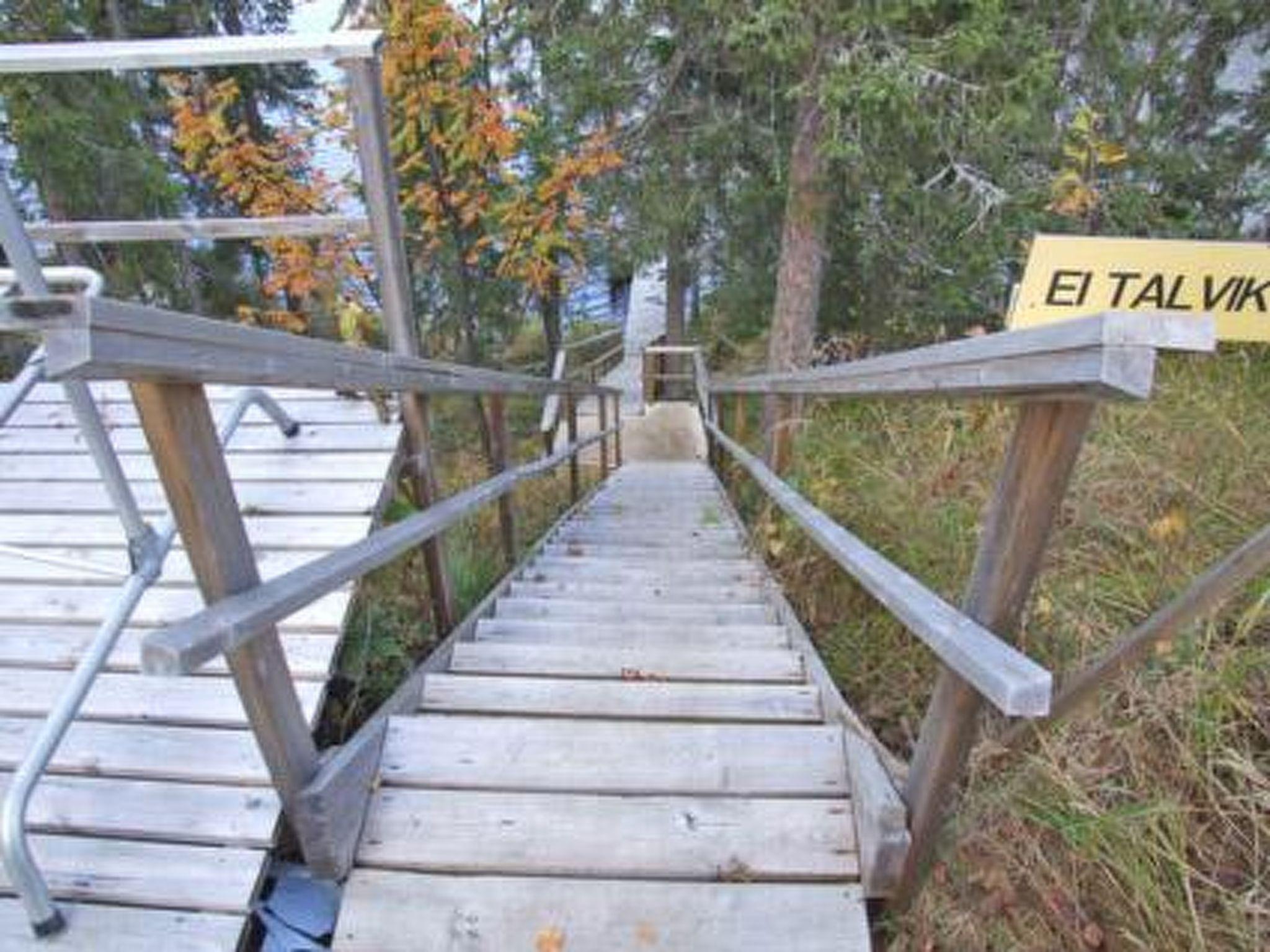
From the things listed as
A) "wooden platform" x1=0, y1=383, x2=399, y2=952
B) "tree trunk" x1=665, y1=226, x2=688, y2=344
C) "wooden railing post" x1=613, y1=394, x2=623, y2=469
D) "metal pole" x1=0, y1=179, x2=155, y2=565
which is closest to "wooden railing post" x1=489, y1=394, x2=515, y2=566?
"wooden platform" x1=0, y1=383, x2=399, y2=952

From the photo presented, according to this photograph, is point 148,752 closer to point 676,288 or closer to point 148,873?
point 148,873

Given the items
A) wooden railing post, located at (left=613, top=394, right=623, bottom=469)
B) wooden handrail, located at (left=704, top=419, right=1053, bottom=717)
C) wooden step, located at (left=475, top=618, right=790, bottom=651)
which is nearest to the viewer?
wooden handrail, located at (left=704, top=419, right=1053, bottom=717)

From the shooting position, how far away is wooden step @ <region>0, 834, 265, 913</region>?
1.62 metres

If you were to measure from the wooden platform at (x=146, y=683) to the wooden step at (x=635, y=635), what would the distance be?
2.03 ft

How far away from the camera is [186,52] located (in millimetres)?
2355

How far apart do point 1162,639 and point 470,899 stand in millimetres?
1593

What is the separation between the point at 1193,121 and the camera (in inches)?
322

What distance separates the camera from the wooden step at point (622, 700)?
6.59ft

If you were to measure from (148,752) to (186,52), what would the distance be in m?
2.17

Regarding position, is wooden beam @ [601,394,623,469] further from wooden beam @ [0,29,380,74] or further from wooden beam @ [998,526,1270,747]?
wooden beam @ [998,526,1270,747]

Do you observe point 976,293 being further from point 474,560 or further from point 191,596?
point 191,596

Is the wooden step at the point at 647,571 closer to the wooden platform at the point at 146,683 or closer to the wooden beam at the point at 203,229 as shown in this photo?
the wooden platform at the point at 146,683

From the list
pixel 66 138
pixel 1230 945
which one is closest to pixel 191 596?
pixel 1230 945

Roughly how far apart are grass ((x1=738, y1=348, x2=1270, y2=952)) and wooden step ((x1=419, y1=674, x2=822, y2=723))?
18.9 inches
